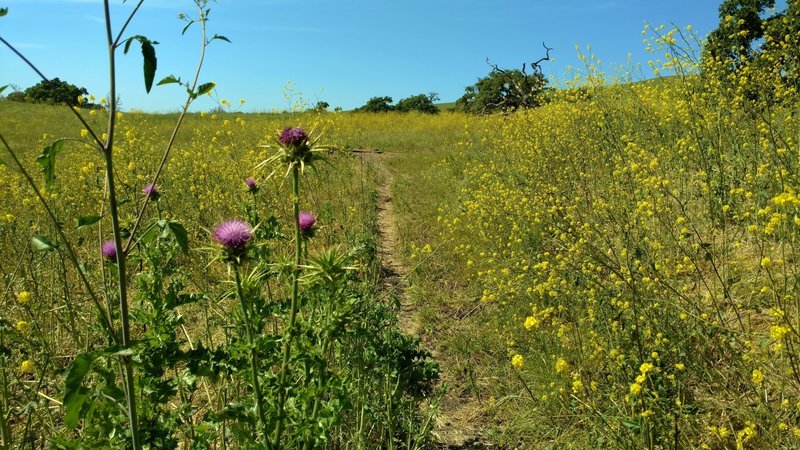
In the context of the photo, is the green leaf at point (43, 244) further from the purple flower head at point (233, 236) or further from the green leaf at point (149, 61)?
the purple flower head at point (233, 236)

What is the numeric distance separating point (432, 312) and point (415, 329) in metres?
0.27

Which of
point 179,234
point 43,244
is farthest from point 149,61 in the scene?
point 43,244

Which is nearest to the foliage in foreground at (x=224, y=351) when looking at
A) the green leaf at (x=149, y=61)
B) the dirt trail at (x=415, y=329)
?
the green leaf at (x=149, y=61)

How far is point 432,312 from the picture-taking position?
491 centimetres

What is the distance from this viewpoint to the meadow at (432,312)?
6.59ft

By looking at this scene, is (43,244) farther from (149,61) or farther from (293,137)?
(293,137)

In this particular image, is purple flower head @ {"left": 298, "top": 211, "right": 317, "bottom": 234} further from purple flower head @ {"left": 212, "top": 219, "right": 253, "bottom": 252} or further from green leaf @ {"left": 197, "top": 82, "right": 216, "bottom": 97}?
green leaf @ {"left": 197, "top": 82, "right": 216, "bottom": 97}

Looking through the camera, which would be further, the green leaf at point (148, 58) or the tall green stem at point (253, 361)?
the tall green stem at point (253, 361)

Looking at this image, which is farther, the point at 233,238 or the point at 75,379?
the point at 233,238

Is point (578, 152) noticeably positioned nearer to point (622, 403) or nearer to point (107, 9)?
point (622, 403)

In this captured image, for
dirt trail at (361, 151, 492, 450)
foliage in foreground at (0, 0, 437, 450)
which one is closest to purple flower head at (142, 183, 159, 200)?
foliage in foreground at (0, 0, 437, 450)

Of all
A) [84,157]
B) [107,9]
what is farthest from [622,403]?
[84,157]

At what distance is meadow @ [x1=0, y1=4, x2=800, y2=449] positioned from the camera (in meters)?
2.01

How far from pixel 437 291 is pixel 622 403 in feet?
9.07
